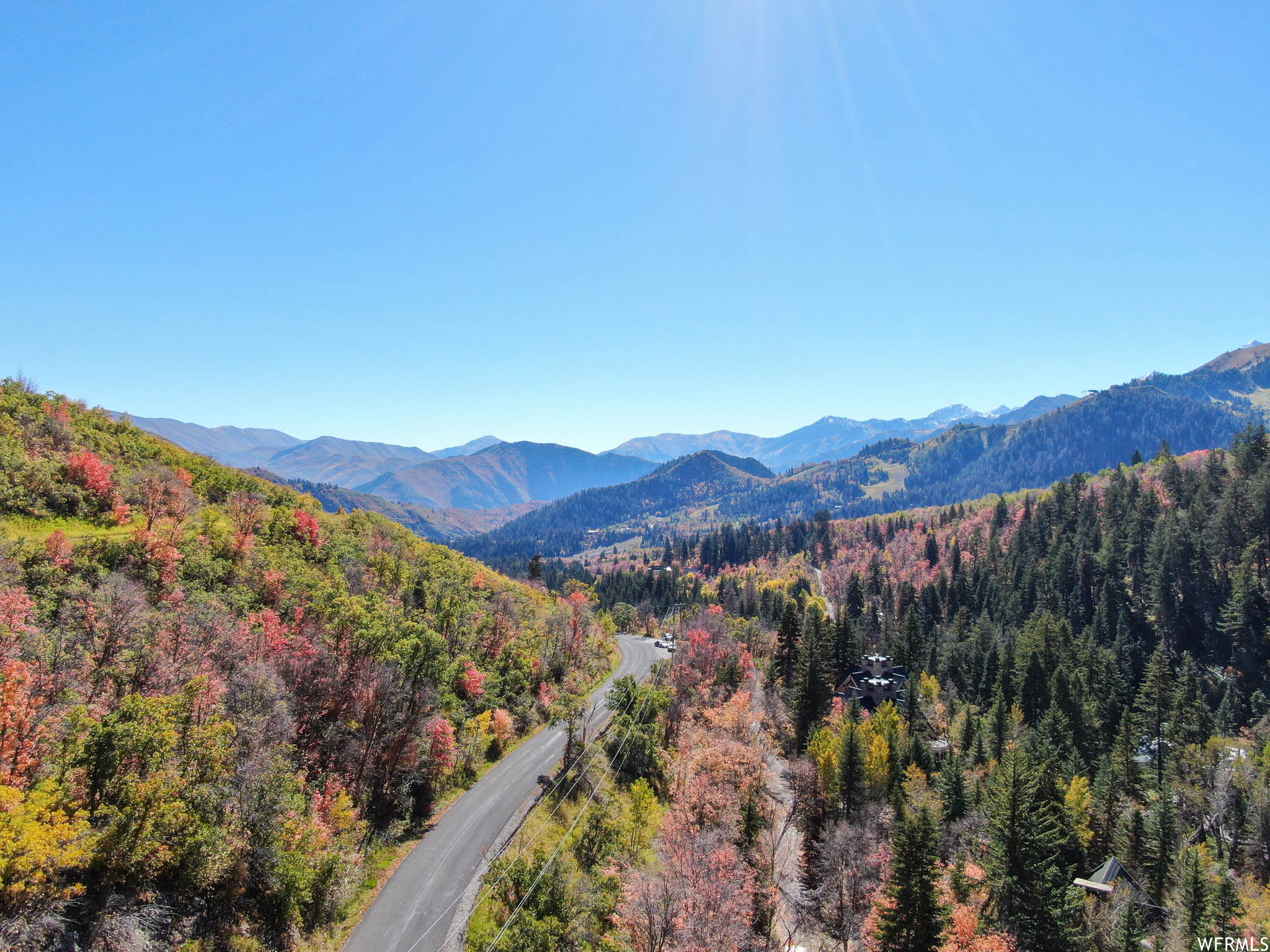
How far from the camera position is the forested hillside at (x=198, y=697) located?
20.2 m

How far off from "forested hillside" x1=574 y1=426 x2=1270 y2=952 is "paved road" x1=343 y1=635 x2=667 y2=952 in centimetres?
1229

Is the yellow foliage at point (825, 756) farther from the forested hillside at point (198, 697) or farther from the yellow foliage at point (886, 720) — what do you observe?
the forested hillside at point (198, 697)

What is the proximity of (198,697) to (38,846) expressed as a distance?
10.9m

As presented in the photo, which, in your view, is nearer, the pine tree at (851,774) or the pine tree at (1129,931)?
the pine tree at (1129,931)

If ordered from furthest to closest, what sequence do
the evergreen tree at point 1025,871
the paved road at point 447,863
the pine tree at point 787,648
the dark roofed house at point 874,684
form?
the pine tree at point 787,648
the dark roofed house at point 874,684
the evergreen tree at point 1025,871
the paved road at point 447,863

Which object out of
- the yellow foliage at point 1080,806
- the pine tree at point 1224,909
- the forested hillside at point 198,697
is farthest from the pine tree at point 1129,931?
the forested hillside at point 198,697

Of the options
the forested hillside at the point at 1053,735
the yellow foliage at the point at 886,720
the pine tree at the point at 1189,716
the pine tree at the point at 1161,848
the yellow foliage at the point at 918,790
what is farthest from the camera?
the pine tree at the point at 1189,716

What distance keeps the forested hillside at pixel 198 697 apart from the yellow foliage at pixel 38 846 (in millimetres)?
83

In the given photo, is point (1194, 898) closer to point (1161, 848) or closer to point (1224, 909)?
point (1224, 909)

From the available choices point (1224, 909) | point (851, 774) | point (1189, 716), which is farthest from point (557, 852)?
point (1189, 716)

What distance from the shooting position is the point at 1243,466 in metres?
123

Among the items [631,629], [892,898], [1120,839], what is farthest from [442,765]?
[631,629]

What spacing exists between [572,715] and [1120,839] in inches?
2146

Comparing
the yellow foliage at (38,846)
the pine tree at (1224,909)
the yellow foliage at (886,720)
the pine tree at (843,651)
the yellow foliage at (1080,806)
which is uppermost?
the yellow foliage at (38,846)
